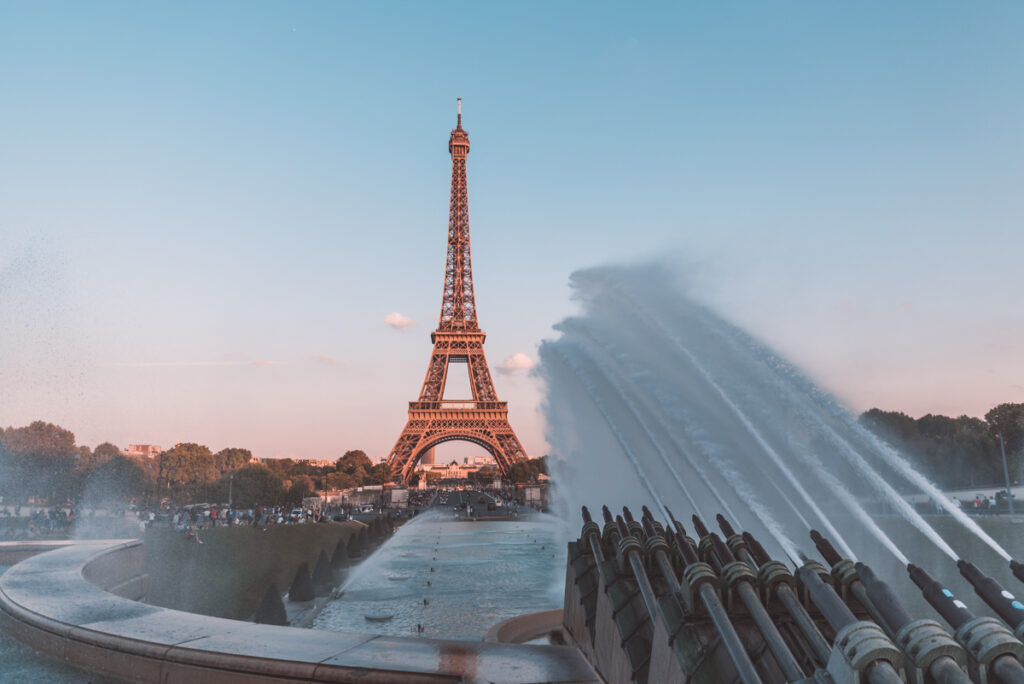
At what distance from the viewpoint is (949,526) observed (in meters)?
34.2

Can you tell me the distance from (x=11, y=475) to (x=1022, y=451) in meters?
92.8

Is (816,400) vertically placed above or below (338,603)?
above

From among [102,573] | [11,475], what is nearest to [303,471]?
[11,475]

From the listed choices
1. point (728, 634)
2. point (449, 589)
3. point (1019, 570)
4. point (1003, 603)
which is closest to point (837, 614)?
point (728, 634)

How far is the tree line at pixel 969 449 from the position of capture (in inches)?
2201

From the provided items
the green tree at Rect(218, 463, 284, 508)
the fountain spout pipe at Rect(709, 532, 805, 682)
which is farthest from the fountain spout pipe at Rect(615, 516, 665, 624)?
the green tree at Rect(218, 463, 284, 508)

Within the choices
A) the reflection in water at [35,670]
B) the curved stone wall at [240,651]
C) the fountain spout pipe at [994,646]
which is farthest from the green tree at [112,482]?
the fountain spout pipe at [994,646]

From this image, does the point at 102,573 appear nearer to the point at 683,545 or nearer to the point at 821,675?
the point at 683,545

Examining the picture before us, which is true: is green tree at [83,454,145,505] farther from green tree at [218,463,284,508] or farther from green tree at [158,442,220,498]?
green tree at [218,463,284,508]

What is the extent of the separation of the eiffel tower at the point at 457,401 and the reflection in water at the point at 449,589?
51945 mm

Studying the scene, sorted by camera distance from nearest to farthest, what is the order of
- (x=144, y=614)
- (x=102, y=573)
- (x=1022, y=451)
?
(x=144, y=614) → (x=102, y=573) → (x=1022, y=451)

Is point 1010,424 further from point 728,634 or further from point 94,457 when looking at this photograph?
point 94,457

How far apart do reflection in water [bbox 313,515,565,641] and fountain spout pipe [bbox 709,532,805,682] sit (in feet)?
27.8

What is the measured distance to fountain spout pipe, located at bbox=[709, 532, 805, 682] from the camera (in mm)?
3461
